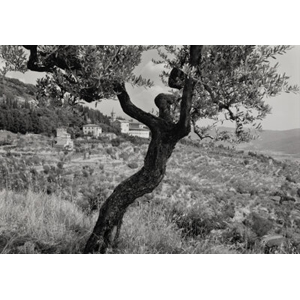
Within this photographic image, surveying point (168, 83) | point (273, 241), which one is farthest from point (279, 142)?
point (168, 83)

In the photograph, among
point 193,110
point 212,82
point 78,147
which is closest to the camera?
point 212,82

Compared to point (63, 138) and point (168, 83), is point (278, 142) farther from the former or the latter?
point (63, 138)

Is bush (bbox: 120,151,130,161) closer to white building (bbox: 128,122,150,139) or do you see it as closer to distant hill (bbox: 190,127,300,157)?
white building (bbox: 128,122,150,139)

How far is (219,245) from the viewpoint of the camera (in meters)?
3.81

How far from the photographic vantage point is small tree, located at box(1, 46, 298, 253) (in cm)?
278

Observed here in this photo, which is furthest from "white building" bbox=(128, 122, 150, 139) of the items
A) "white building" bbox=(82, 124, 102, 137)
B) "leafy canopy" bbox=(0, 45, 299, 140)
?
"leafy canopy" bbox=(0, 45, 299, 140)

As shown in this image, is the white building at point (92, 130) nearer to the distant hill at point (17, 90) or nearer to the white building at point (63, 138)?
the white building at point (63, 138)

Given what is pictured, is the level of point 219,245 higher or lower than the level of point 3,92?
lower

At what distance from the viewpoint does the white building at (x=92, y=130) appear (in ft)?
12.7

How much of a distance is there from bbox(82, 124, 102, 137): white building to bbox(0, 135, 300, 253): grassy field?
13 cm

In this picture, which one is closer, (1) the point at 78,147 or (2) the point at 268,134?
(2) the point at 268,134
